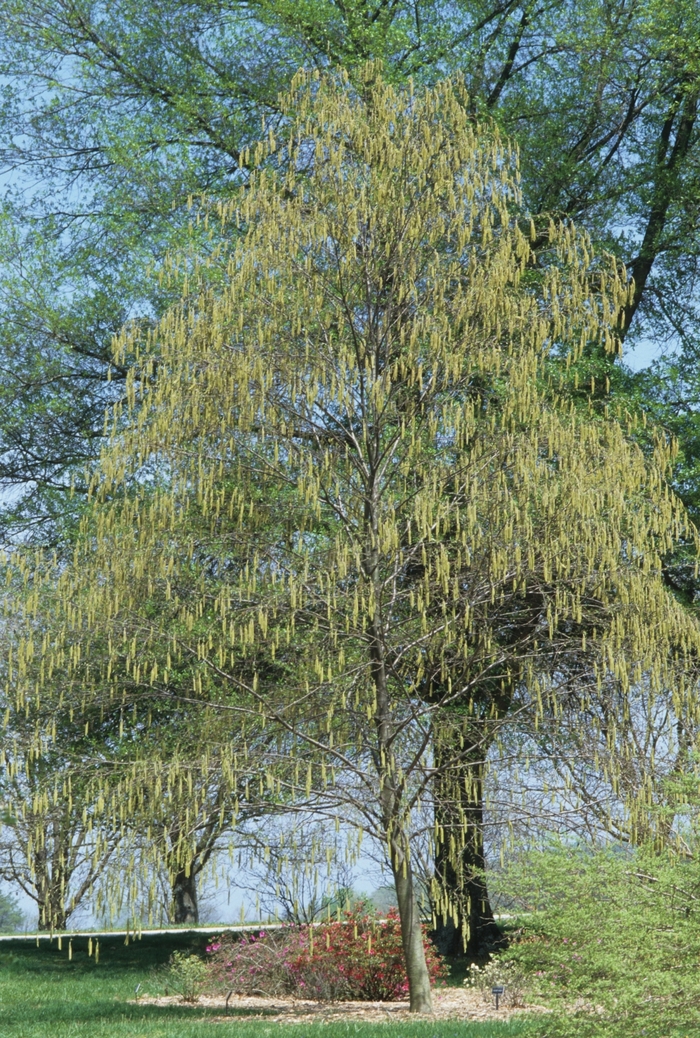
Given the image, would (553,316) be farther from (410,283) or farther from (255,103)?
(255,103)

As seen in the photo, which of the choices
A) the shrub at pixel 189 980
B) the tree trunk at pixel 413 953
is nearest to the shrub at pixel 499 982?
the tree trunk at pixel 413 953

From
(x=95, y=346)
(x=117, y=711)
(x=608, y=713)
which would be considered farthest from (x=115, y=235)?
(x=608, y=713)

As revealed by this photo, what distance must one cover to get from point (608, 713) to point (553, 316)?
3611 mm

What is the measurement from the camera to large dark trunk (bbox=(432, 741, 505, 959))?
886cm

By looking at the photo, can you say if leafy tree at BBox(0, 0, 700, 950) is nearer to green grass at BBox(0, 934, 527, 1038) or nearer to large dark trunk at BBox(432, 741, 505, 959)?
large dark trunk at BBox(432, 741, 505, 959)

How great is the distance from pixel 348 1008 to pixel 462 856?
191 cm

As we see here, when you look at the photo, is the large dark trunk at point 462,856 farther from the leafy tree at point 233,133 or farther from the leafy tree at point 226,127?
the leafy tree at point 226,127

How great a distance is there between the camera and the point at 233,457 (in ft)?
32.6

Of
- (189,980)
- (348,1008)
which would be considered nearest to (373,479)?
(348,1008)

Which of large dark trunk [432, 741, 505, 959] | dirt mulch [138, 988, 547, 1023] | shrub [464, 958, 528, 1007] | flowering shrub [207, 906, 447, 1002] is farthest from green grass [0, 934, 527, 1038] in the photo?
shrub [464, 958, 528, 1007]

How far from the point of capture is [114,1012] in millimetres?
9805

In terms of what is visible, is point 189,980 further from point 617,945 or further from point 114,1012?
point 617,945

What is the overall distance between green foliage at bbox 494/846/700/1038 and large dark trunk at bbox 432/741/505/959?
1.35 meters

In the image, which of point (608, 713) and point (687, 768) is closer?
point (608, 713)
